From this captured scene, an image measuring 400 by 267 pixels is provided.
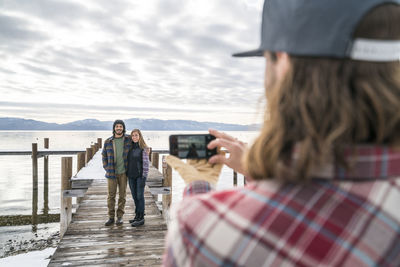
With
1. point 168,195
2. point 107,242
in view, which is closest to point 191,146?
point 107,242

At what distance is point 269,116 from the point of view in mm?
788

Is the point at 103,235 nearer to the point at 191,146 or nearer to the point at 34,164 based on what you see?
the point at 191,146

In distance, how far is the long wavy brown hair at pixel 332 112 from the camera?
26.4 inches

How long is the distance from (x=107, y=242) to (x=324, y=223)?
7.05m

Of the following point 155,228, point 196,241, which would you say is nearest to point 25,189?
point 155,228

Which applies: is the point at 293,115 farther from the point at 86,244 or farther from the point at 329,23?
the point at 86,244

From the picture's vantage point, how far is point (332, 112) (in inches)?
27.3

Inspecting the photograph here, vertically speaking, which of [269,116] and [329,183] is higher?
[269,116]

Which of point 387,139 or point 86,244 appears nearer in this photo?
point 387,139

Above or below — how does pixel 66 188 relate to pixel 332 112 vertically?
below

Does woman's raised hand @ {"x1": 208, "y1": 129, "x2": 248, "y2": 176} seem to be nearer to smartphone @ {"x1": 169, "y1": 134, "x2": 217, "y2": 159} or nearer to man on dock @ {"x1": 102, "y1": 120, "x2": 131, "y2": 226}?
smartphone @ {"x1": 169, "y1": 134, "x2": 217, "y2": 159}

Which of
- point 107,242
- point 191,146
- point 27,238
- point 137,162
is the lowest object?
point 27,238

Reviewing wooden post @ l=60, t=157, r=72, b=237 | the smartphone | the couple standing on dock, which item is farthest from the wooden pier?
the smartphone

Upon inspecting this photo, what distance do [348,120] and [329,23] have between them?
Answer: 238mm
